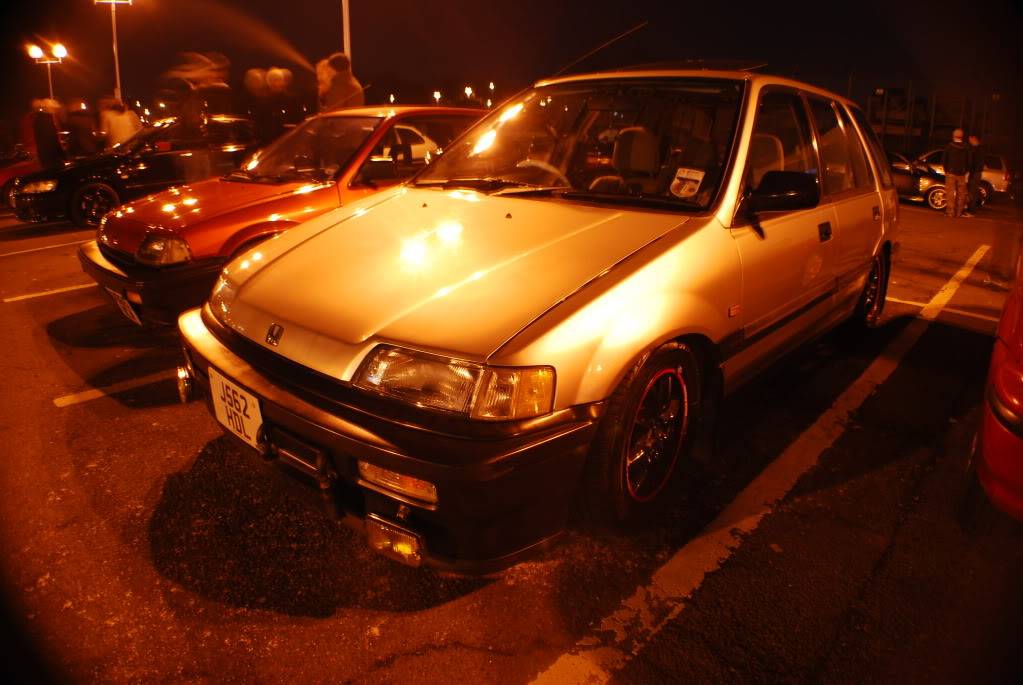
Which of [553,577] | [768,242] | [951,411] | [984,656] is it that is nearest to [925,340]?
[951,411]

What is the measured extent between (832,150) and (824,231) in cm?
77

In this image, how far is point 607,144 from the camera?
3201mm

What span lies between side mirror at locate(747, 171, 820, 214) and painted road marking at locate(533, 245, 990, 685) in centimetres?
120

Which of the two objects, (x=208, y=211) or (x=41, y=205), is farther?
(x=41, y=205)

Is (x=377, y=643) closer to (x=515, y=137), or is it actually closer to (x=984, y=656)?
(x=984, y=656)

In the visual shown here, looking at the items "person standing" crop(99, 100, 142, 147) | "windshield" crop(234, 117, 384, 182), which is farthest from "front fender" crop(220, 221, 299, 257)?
"person standing" crop(99, 100, 142, 147)

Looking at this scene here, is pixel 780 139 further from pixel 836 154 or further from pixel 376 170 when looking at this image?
pixel 376 170

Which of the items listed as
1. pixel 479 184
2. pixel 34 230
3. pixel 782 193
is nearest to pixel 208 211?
pixel 479 184

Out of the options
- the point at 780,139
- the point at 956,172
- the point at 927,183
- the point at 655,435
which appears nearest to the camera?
the point at 655,435

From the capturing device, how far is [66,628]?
2.06 metres

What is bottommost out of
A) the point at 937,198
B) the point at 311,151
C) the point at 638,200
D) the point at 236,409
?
the point at 937,198

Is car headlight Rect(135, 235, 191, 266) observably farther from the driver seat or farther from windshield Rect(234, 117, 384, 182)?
the driver seat

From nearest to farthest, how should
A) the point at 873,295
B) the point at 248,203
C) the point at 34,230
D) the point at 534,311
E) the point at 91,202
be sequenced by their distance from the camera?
1. the point at 534,311
2. the point at 248,203
3. the point at 873,295
4. the point at 91,202
5. the point at 34,230

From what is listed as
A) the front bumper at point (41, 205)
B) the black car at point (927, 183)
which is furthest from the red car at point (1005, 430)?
the black car at point (927, 183)
